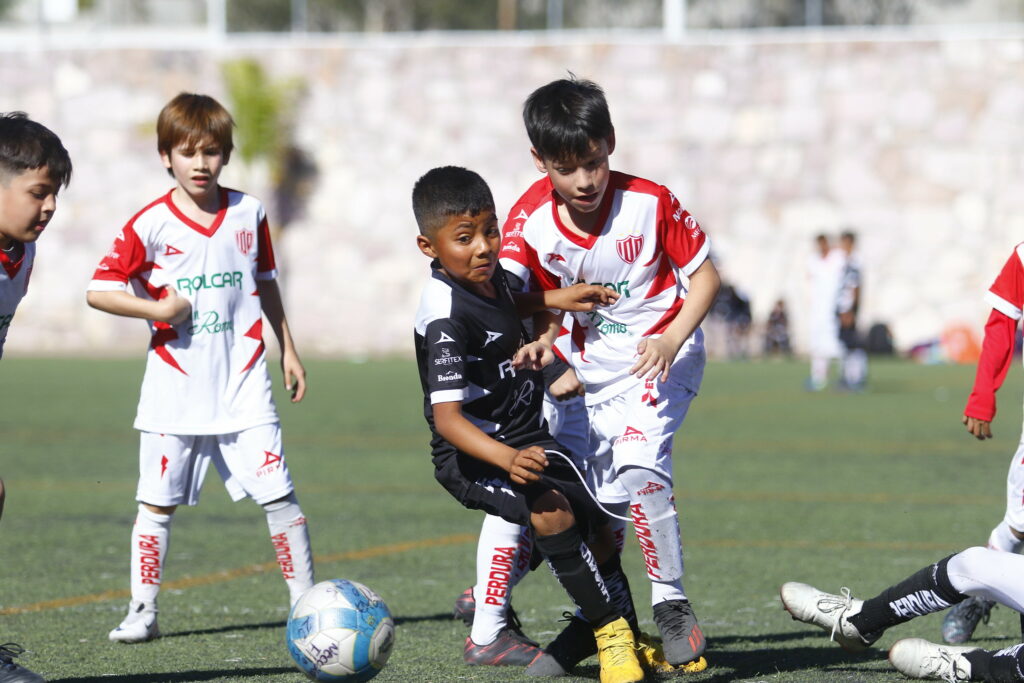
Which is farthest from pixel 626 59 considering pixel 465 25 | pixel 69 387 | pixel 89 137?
pixel 69 387

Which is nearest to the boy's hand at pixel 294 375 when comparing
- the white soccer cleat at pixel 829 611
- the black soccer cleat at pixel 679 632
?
the black soccer cleat at pixel 679 632

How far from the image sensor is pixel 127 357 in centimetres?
2689

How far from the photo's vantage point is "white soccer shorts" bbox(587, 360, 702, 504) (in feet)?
16.0

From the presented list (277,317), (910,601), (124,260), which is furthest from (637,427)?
(124,260)

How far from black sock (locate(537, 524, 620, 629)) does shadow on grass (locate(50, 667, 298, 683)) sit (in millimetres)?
952

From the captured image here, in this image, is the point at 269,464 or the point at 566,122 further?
the point at 269,464

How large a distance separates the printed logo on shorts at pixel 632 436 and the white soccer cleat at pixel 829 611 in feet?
2.40

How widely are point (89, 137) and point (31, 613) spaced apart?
2466cm

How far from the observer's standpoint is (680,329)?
4711 millimetres

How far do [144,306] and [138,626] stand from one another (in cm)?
116

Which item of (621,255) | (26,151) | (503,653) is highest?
(26,151)

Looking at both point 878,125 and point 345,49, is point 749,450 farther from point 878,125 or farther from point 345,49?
point 345,49

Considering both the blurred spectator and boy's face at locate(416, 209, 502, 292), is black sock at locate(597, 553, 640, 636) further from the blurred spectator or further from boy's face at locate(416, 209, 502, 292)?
the blurred spectator

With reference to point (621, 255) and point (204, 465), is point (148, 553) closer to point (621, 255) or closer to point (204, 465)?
point (204, 465)
